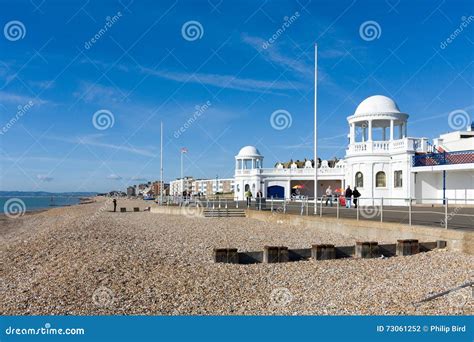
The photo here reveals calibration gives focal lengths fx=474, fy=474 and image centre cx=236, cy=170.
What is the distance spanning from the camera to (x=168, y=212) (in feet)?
126

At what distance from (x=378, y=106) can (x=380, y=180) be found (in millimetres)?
5057

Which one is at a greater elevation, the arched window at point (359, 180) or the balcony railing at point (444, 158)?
the balcony railing at point (444, 158)

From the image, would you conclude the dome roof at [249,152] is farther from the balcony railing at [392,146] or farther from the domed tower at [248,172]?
the balcony railing at [392,146]

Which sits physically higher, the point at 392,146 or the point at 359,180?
the point at 392,146

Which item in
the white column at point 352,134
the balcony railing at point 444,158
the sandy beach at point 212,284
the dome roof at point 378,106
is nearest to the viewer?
the sandy beach at point 212,284

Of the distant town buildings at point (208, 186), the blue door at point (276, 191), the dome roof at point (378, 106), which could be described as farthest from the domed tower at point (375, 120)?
the distant town buildings at point (208, 186)

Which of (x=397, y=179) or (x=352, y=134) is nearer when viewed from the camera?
(x=397, y=179)

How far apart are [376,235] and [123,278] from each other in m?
9.54

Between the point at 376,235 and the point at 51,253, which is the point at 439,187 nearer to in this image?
the point at 376,235

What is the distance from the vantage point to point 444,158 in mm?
29391

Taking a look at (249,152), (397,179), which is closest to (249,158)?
(249,152)

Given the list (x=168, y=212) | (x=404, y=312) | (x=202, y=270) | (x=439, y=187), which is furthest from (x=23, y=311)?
(x=168, y=212)

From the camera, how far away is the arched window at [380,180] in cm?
3158

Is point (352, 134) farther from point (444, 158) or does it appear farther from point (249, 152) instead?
point (249, 152)
